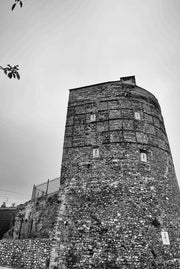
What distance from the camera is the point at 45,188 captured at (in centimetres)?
1769

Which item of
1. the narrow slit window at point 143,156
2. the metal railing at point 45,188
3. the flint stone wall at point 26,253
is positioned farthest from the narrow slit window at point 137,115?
the flint stone wall at point 26,253

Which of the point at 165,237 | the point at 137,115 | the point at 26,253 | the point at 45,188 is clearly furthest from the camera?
the point at 45,188

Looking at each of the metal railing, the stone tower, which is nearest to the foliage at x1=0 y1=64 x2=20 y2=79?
the stone tower

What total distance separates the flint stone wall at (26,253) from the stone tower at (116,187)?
641 mm

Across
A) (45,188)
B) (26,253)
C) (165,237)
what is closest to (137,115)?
(165,237)

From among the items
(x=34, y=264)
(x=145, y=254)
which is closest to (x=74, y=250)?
(x=34, y=264)

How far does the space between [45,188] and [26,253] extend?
7003mm

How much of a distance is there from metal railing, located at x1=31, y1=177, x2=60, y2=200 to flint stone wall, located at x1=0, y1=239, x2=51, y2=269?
561 centimetres

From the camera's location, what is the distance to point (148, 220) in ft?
34.1

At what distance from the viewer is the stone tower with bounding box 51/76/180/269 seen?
9.79m

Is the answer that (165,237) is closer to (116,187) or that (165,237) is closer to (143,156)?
(116,187)

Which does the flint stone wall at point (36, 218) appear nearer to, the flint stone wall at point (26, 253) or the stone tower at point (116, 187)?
the flint stone wall at point (26, 253)

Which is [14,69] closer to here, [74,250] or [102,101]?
[74,250]

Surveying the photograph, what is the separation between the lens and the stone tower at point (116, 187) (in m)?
9.79
